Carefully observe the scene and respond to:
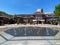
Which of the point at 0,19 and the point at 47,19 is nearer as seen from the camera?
the point at 0,19

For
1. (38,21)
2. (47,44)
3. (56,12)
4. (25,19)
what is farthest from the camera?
(25,19)

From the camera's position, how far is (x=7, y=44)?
917 centimetres

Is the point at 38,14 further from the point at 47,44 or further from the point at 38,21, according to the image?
the point at 47,44

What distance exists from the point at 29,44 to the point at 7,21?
60.8 m

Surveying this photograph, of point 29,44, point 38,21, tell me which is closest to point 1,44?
point 29,44

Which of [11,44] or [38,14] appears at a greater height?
[38,14]

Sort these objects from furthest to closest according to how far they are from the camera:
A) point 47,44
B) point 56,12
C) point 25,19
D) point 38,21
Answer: point 25,19 → point 38,21 → point 56,12 → point 47,44

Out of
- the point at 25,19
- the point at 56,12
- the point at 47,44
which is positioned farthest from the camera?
the point at 25,19

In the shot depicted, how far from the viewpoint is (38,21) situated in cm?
6569

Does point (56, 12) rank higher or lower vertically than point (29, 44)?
higher

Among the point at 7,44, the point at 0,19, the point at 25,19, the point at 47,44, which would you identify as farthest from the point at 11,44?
the point at 25,19

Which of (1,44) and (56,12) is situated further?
(56,12)

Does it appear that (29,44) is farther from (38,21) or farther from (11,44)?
(38,21)

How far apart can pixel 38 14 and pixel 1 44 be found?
60493 millimetres
